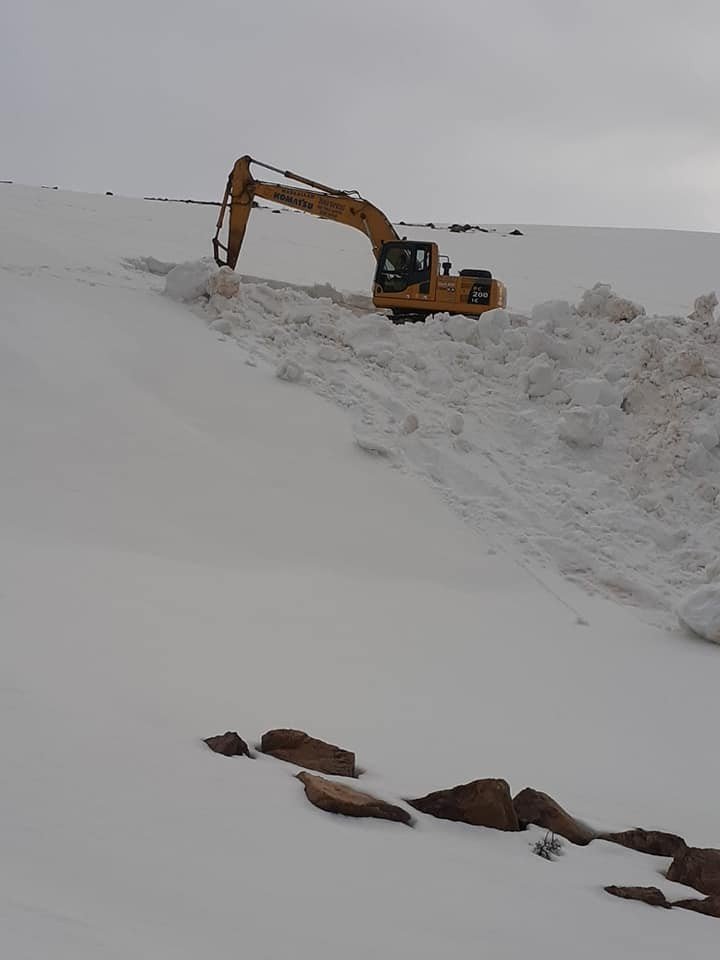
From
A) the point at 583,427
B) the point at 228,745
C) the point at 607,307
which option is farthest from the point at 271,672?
the point at 607,307

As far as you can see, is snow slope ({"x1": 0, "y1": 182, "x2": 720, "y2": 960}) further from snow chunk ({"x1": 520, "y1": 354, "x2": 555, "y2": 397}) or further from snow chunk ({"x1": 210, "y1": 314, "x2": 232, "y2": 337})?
snow chunk ({"x1": 520, "y1": 354, "x2": 555, "y2": 397})

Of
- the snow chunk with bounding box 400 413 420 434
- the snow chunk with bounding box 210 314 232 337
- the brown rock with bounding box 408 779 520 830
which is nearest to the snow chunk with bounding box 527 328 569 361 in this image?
the snow chunk with bounding box 400 413 420 434

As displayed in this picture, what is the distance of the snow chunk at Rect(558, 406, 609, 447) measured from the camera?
9.83m

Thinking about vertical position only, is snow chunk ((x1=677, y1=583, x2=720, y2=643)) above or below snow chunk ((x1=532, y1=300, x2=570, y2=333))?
below

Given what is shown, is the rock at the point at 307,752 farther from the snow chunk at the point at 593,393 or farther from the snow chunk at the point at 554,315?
the snow chunk at the point at 554,315

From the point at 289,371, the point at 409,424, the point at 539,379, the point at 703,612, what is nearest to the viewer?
the point at 703,612

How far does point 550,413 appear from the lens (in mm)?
10453

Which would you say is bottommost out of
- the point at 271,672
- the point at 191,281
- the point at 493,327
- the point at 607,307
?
the point at 271,672

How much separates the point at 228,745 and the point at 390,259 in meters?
10.7

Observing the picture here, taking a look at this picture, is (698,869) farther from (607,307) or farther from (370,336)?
(607,307)

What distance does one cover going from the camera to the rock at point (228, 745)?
11.4 ft

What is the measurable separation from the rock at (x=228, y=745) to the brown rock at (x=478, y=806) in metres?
0.62

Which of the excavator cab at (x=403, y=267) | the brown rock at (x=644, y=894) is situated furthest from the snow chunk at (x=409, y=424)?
the brown rock at (x=644, y=894)

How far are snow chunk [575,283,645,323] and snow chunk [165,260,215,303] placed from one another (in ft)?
13.8
